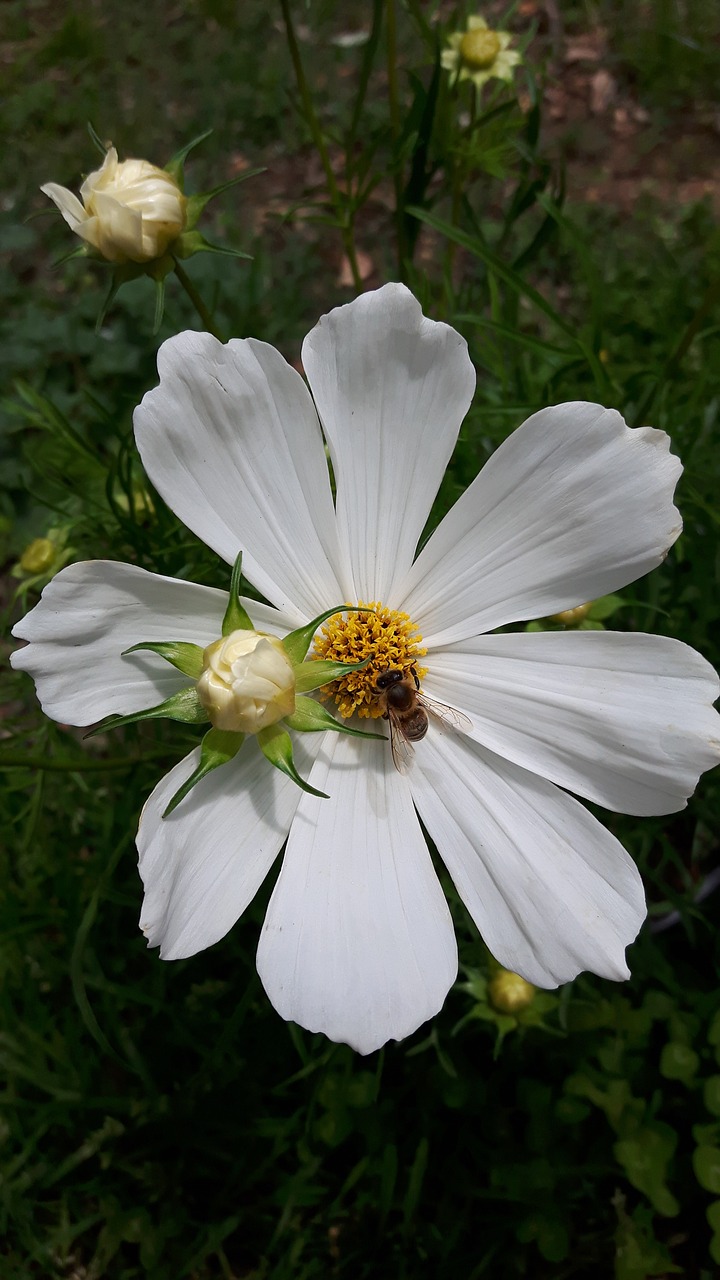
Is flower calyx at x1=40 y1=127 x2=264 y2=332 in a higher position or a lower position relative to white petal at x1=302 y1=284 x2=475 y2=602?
higher

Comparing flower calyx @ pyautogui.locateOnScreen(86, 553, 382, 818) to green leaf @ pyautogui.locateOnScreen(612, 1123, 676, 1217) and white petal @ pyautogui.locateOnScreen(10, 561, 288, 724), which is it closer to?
white petal @ pyautogui.locateOnScreen(10, 561, 288, 724)

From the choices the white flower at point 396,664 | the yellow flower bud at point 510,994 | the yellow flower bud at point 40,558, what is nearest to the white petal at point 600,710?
the white flower at point 396,664

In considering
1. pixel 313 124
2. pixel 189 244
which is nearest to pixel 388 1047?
pixel 189 244

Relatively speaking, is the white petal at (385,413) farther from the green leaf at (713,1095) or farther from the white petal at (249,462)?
the green leaf at (713,1095)

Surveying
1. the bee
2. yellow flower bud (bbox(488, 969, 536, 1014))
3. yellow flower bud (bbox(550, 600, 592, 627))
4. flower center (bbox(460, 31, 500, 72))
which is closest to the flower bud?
the bee

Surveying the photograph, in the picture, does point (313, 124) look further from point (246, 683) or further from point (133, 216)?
point (246, 683)
